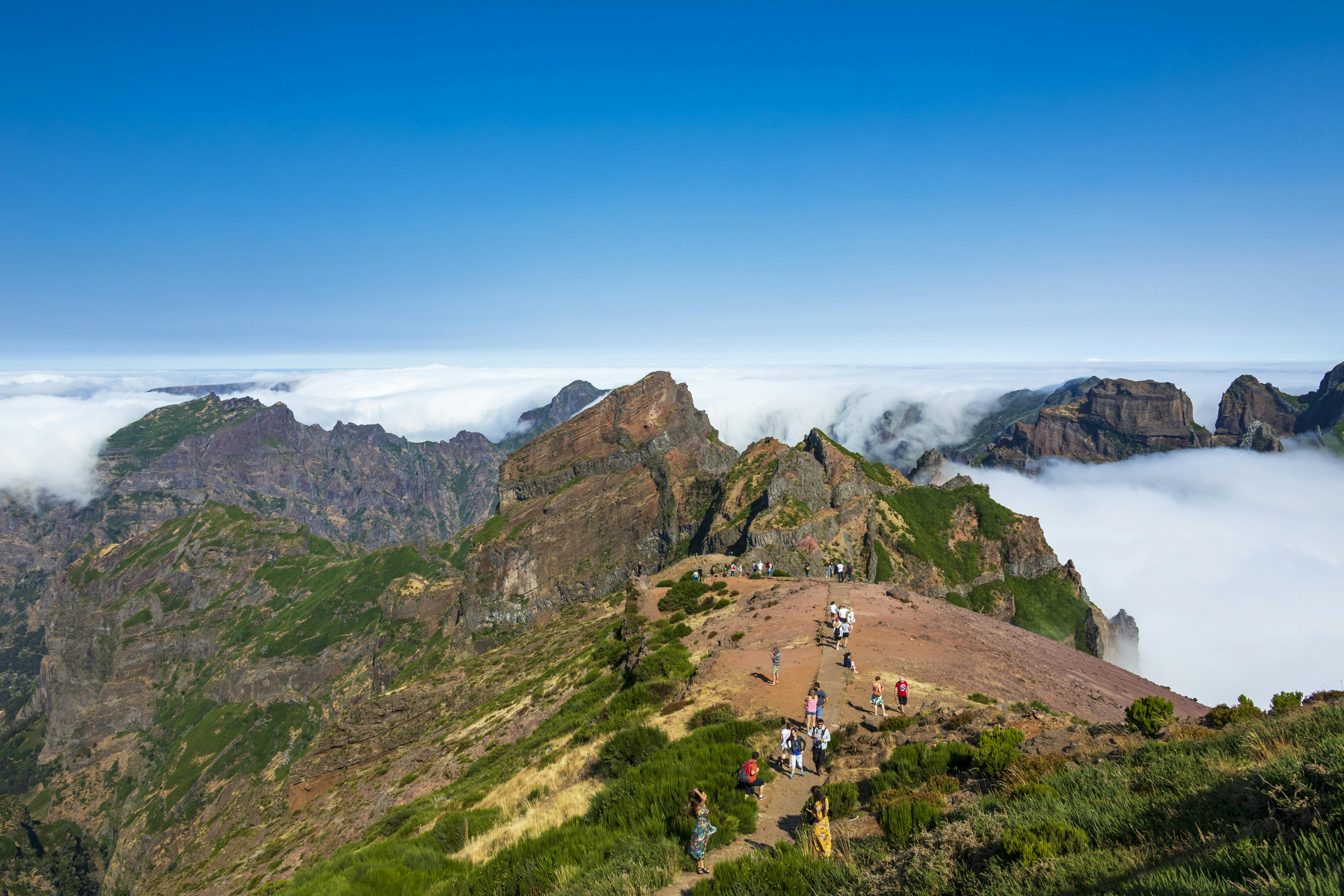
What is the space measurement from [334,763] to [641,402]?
144839 millimetres

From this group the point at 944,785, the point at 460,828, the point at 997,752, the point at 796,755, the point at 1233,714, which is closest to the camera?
the point at 944,785

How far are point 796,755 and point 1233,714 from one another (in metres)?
11.6

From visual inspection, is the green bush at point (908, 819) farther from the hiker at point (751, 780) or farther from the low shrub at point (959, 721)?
the low shrub at point (959, 721)

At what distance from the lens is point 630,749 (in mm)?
19672

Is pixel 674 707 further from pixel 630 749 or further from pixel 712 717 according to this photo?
pixel 630 749

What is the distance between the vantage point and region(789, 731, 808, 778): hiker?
1672 centimetres

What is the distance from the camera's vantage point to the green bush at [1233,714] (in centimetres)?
1359

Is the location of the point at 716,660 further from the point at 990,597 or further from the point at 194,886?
the point at 990,597

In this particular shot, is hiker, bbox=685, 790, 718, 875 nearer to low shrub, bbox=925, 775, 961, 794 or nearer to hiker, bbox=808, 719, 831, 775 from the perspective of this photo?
low shrub, bbox=925, 775, 961, 794

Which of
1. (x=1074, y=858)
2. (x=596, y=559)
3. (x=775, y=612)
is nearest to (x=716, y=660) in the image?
(x=775, y=612)

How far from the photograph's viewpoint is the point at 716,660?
98.7 feet

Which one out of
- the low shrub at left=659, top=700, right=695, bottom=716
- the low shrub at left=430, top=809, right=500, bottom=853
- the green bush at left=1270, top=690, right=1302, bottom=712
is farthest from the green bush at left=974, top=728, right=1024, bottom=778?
the low shrub at left=430, top=809, right=500, bottom=853

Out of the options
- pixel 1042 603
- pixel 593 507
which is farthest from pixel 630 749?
pixel 593 507

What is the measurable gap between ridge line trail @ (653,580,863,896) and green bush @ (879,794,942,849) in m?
2.79
